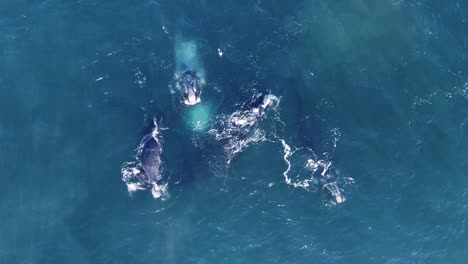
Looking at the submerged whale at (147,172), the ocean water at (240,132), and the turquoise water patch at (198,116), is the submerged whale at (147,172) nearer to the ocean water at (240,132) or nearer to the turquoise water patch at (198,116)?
the ocean water at (240,132)

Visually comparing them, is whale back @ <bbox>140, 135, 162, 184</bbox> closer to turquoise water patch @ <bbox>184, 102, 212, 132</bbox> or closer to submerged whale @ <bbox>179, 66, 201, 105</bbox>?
turquoise water patch @ <bbox>184, 102, 212, 132</bbox>

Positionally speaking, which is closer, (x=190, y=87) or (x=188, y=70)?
(x=190, y=87)

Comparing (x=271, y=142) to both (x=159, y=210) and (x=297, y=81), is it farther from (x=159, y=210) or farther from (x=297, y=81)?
Answer: (x=159, y=210)

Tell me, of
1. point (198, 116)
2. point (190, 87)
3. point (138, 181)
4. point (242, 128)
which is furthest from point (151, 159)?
point (242, 128)

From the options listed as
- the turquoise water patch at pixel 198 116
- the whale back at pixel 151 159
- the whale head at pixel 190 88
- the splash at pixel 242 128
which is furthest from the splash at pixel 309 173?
the whale back at pixel 151 159

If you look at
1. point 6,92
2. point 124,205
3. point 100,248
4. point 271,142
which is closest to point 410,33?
point 271,142

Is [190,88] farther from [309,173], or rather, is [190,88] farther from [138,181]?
[309,173]
